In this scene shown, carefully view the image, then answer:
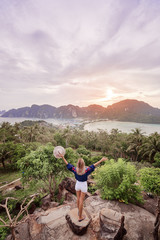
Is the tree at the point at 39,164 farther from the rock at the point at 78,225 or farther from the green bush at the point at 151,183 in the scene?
the green bush at the point at 151,183

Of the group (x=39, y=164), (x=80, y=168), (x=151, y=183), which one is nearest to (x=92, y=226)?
(x=80, y=168)

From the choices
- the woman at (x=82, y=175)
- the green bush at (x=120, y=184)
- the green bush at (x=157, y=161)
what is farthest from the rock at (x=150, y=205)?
the green bush at (x=157, y=161)

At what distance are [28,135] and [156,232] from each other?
34357 millimetres

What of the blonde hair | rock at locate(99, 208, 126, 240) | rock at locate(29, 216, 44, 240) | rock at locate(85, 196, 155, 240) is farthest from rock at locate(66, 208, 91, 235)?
the blonde hair

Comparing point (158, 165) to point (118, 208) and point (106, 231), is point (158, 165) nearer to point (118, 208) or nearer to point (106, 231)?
point (118, 208)

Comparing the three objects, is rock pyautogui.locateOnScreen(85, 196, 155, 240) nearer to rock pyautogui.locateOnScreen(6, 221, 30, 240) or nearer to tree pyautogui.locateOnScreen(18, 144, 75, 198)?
rock pyautogui.locateOnScreen(6, 221, 30, 240)

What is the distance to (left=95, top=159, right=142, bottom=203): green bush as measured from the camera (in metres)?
5.98

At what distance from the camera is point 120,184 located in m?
6.05

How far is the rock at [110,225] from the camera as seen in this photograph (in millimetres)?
3944

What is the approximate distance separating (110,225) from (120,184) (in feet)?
7.36

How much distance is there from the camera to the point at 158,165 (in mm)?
18562

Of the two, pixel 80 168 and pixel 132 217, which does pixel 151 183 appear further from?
pixel 80 168

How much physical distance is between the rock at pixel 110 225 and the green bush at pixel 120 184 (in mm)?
1690

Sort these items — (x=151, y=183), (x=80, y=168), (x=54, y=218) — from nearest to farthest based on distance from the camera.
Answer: (x=80, y=168), (x=54, y=218), (x=151, y=183)
